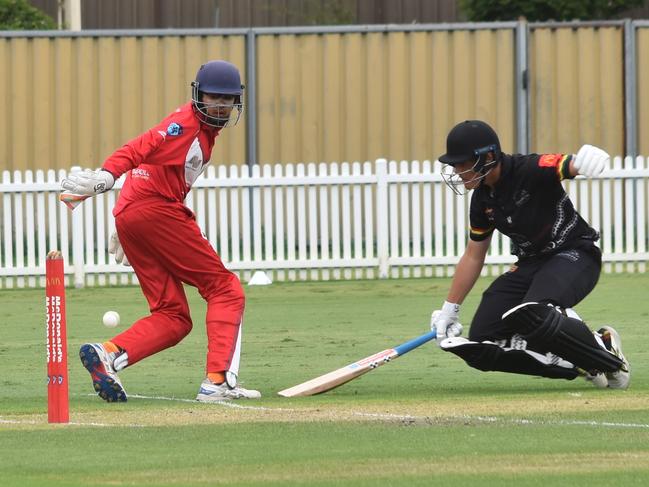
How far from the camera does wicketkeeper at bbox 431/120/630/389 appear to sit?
862 centimetres

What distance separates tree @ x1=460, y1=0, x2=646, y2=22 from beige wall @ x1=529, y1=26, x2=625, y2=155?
13.4 ft

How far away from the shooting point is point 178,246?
8977 mm

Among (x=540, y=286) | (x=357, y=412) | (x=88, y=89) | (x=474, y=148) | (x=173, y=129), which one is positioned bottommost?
(x=357, y=412)

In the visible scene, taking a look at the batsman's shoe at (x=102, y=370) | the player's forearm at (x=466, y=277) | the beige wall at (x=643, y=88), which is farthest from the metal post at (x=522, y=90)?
the batsman's shoe at (x=102, y=370)

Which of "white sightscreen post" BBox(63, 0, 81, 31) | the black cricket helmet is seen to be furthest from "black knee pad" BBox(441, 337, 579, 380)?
"white sightscreen post" BBox(63, 0, 81, 31)

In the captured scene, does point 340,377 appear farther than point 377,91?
No

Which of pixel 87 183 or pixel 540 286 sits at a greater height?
pixel 87 183

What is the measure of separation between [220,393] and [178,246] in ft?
2.99

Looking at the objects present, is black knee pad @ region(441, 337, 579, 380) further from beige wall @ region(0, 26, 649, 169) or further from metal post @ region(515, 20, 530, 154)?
beige wall @ region(0, 26, 649, 169)

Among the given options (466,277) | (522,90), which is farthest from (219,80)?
(522,90)

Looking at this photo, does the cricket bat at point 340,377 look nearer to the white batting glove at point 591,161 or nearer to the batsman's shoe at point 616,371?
the batsman's shoe at point 616,371

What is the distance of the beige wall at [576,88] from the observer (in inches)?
773

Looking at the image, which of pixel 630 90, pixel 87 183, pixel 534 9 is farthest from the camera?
pixel 534 9

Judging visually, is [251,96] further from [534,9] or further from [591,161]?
[591,161]
